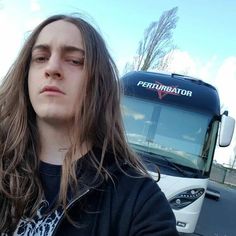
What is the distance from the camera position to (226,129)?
21.4 feet

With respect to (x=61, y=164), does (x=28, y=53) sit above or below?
above

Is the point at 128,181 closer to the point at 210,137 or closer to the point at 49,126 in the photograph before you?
the point at 49,126

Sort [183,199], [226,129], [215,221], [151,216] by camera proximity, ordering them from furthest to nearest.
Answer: [215,221] < [226,129] < [183,199] < [151,216]

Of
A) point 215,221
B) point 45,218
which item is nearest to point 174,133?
point 45,218

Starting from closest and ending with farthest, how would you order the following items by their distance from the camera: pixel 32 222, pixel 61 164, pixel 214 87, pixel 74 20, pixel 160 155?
pixel 32 222 → pixel 61 164 → pixel 74 20 → pixel 160 155 → pixel 214 87

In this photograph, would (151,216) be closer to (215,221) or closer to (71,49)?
(71,49)

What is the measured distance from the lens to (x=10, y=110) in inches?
77.0

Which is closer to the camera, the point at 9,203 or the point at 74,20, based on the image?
the point at 9,203

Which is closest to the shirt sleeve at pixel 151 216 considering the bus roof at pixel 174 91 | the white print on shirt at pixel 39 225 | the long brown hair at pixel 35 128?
the long brown hair at pixel 35 128

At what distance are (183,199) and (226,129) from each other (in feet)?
4.39

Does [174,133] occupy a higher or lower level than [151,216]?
higher

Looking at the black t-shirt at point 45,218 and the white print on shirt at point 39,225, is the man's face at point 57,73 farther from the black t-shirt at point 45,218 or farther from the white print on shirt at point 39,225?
the white print on shirt at point 39,225

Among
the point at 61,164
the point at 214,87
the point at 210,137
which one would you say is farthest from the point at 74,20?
the point at 214,87

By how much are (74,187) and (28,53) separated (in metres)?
0.64
